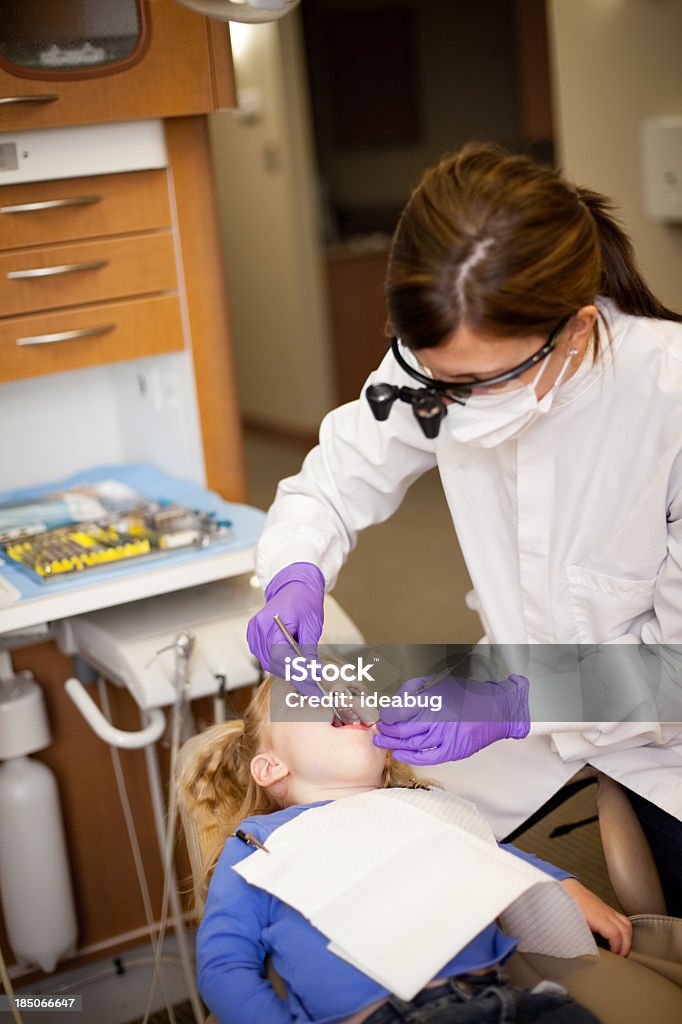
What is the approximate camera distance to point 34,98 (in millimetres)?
1664

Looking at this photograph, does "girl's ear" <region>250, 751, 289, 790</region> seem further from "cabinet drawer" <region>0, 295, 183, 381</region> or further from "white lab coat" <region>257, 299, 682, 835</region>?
"cabinet drawer" <region>0, 295, 183, 381</region>

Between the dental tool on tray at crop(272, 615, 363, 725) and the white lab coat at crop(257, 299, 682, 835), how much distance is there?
0.15 meters

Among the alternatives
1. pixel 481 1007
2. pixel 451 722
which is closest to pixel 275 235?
pixel 451 722

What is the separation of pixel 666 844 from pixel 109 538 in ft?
3.00

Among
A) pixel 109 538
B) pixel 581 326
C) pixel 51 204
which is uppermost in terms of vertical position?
pixel 51 204

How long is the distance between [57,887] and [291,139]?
12.6 feet

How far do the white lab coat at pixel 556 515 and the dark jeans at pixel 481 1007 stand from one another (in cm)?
33

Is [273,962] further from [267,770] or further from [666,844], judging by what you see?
[666,844]

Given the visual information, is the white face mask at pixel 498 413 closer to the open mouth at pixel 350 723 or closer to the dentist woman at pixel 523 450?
the dentist woman at pixel 523 450

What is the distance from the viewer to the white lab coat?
135 cm

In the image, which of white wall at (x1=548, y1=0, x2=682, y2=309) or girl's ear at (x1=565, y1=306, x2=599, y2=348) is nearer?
girl's ear at (x1=565, y1=306, x2=599, y2=348)

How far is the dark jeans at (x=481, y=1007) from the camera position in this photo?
1.08 m

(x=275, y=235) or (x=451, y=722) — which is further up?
(x=275, y=235)

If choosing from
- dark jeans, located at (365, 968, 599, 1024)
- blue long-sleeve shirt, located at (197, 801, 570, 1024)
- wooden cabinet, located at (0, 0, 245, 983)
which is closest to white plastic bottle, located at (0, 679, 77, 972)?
wooden cabinet, located at (0, 0, 245, 983)
